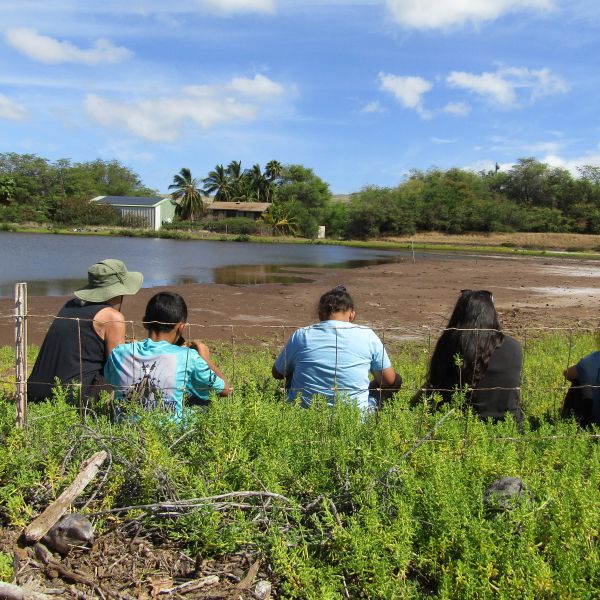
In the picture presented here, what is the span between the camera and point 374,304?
52.9 feet

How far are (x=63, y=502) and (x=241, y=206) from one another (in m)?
77.7

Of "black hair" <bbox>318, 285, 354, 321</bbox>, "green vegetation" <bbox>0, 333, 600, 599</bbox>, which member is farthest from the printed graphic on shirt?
"black hair" <bbox>318, 285, 354, 321</bbox>

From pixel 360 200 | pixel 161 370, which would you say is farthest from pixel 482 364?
pixel 360 200

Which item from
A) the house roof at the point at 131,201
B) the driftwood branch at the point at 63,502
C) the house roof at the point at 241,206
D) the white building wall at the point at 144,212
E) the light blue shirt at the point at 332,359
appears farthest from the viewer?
the house roof at the point at 131,201

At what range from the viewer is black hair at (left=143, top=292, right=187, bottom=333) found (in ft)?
12.9

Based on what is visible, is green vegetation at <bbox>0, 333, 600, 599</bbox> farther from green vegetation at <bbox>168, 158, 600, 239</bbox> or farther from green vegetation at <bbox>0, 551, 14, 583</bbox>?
green vegetation at <bbox>168, 158, 600, 239</bbox>

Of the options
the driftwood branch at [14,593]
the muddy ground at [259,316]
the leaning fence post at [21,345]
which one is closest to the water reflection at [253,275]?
the muddy ground at [259,316]

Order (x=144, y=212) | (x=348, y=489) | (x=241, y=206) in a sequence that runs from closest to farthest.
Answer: (x=348, y=489), (x=144, y=212), (x=241, y=206)

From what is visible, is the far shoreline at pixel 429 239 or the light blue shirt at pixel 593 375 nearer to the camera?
the light blue shirt at pixel 593 375

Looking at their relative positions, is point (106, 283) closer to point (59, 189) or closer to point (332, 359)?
point (332, 359)

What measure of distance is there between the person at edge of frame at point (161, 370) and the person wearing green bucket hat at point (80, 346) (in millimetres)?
284

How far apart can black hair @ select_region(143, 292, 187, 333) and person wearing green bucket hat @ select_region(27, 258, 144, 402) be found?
1.19ft

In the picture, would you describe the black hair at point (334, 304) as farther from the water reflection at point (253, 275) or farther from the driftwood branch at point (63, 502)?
the water reflection at point (253, 275)

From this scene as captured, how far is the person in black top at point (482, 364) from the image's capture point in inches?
163
